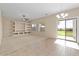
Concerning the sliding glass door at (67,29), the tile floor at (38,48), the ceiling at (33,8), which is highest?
the ceiling at (33,8)

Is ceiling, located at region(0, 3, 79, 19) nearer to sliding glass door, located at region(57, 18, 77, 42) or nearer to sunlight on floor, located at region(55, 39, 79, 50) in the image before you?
sliding glass door, located at region(57, 18, 77, 42)

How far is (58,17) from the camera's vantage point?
9.20 feet

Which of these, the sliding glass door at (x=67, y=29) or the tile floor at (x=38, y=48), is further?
the sliding glass door at (x=67, y=29)

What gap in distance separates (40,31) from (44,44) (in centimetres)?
31

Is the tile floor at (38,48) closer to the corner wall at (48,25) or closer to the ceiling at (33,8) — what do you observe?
the corner wall at (48,25)

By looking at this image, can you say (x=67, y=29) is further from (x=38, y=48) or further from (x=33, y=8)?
(x=33, y=8)

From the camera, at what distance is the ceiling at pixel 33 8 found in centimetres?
267

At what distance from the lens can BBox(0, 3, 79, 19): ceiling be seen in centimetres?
267

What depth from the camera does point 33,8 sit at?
275 centimetres

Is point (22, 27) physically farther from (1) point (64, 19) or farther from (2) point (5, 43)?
(1) point (64, 19)

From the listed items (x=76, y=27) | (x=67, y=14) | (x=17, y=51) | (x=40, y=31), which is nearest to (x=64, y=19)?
(x=67, y=14)

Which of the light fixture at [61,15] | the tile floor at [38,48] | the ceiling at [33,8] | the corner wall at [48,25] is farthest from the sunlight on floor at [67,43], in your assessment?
the ceiling at [33,8]

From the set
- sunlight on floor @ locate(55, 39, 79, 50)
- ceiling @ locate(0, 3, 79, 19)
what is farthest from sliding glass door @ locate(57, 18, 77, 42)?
ceiling @ locate(0, 3, 79, 19)

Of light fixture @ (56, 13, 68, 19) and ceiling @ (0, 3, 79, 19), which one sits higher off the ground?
ceiling @ (0, 3, 79, 19)
